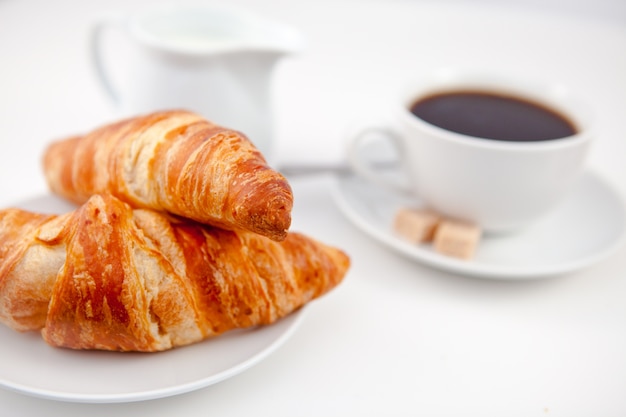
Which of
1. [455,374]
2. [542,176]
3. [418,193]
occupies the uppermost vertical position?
[542,176]

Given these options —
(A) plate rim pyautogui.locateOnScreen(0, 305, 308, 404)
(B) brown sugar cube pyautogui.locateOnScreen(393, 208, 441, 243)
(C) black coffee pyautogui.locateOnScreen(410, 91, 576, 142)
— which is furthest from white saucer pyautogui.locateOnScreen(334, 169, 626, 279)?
(A) plate rim pyautogui.locateOnScreen(0, 305, 308, 404)

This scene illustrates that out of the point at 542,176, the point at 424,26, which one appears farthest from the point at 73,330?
the point at 424,26

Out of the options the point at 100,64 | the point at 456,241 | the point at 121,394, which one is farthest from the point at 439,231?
the point at 100,64

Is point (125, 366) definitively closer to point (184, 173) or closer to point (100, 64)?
point (184, 173)

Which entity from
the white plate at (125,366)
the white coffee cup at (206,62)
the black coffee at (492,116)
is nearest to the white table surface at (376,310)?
the white plate at (125,366)

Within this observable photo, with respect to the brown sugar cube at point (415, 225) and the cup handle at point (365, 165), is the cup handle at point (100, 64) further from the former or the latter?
the brown sugar cube at point (415, 225)

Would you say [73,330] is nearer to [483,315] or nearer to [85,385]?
[85,385]

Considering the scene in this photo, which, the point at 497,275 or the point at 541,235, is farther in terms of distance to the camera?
the point at 541,235
